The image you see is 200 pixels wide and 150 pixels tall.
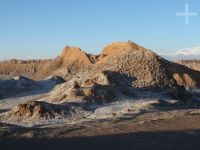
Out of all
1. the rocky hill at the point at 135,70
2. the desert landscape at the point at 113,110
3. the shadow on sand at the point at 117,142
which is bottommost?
the shadow on sand at the point at 117,142

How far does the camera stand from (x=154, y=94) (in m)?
32.6

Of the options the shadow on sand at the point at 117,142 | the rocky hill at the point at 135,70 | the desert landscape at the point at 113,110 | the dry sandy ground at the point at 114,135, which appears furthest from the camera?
the rocky hill at the point at 135,70

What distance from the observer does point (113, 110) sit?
25875 millimetres

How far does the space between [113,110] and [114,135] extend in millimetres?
8444

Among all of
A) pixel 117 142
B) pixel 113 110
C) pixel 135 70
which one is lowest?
pixel 117 142

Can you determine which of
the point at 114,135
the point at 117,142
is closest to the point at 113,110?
the point at 114,135

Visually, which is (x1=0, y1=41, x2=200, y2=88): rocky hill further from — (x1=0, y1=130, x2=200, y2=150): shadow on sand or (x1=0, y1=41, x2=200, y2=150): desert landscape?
(x1=0, y1=130, x2=200, y2=150): shadow on sand

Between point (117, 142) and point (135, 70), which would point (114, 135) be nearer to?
point (117, 142)

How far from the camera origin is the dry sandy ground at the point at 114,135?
15.3 meters

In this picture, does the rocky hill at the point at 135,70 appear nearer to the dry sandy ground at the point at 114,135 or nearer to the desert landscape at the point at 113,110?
the desert landscape at the point at 113,110

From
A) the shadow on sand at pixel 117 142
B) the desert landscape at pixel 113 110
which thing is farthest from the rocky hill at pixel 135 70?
the shadow on sand at pixel 117 142

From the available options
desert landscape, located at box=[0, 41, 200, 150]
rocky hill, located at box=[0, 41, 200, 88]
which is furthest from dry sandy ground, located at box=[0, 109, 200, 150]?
rocky hill, located at box=[0, 41, 200, 88]

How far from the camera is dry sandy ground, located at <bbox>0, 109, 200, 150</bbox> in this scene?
1532 centimetres

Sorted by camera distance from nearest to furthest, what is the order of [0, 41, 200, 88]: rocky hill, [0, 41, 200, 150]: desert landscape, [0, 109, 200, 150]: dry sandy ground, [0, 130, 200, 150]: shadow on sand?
[0, 130, 200, 150]: shadow on sand, [0, 109, 200, 150]: dry sandy ground, [0, 41, 200, 150]: desert landscape, [0, 41, 200, 88]: rocky hill
